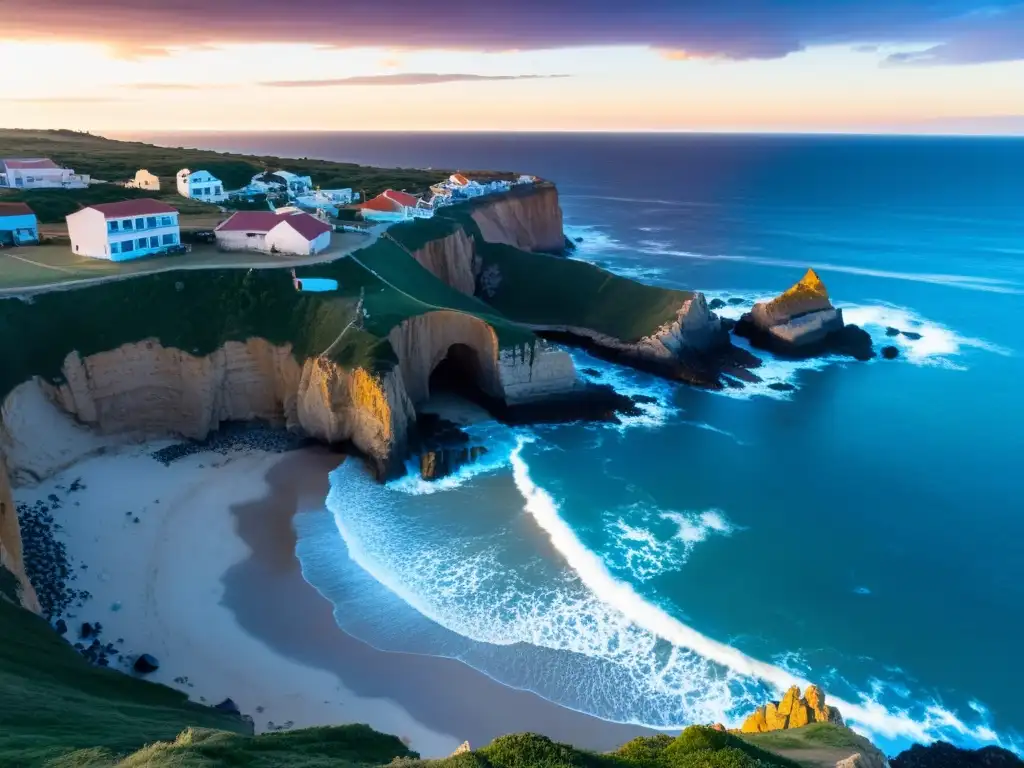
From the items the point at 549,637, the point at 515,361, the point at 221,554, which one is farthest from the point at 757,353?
the point at 221,554

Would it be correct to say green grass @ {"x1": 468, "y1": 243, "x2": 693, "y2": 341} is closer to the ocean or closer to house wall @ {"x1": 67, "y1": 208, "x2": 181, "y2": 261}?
the ocean

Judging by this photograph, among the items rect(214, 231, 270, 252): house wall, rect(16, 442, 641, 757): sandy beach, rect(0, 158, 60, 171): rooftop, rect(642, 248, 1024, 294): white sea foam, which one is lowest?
rect(16, 442, 641, 757): sandy beach

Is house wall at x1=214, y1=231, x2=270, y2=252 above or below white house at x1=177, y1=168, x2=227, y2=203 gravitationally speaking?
below

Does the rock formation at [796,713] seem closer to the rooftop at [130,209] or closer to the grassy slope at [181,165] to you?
the rooftop at [130,209]

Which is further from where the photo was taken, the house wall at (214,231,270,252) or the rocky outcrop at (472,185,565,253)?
the rocky outcrop at (472,185,565,253)

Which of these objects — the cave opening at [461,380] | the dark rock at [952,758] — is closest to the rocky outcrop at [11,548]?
the cave opening at [461,380]

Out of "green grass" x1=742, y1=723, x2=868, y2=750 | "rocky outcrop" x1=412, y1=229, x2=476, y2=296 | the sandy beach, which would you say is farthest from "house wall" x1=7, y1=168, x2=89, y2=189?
"green grass" x1=742, y1=723, x2=868, y2=750

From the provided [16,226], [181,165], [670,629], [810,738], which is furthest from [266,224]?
[181,165]

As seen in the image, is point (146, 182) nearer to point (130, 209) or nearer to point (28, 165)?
point (28, 165)
